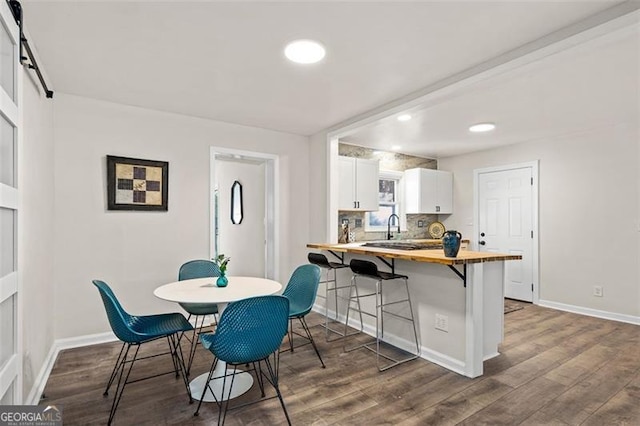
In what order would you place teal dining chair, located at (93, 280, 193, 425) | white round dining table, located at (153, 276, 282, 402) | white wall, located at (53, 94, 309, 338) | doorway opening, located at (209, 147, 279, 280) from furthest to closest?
doorway opening, located at (209, 147, 279, 280)
white wall, located at (53, 94, 309, 338)
white round dining table, located at (153, 276, 282, 402)
teal dining chair, located at (93, 280, 193, 425)

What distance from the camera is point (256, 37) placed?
7.32 ft

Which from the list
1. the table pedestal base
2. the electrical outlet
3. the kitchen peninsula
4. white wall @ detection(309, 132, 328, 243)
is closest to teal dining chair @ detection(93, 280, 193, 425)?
the table pedestal base

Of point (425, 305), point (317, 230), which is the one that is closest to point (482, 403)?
point (425, 305)

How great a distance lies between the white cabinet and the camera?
5824mm

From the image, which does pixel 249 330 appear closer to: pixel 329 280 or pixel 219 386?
pixel 219 386

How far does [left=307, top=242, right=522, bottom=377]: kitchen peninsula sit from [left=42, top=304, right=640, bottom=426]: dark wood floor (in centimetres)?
15

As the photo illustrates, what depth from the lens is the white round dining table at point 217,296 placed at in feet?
7.30

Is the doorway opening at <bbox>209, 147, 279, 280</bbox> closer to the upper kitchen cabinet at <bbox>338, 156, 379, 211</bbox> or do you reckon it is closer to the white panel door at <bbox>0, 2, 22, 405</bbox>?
the upper kitchen cabinet at <bbox>338, 156, 379, 211</bbox>

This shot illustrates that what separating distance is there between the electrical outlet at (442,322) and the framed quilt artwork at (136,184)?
2965 millimetres

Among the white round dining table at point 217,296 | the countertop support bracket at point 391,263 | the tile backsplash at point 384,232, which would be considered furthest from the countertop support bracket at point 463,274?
the tile backsplash at point 384,232

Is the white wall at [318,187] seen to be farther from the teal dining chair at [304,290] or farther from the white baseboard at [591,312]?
the white baseboard at [591,312]

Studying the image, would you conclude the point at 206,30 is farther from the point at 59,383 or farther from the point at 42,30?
the point at 59,383

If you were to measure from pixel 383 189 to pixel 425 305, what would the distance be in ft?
10.1

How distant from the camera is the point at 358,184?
5.00 metres
